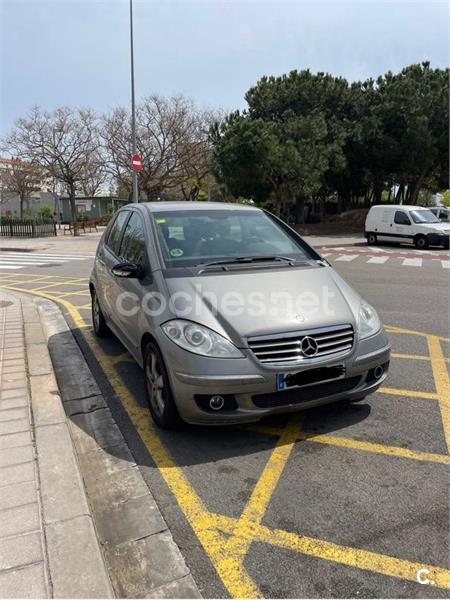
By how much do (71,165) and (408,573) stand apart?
3232cm

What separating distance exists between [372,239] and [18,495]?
2056 centimetres

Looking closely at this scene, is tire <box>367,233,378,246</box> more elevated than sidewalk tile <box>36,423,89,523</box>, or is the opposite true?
tire <box>367,233,378,246</box>

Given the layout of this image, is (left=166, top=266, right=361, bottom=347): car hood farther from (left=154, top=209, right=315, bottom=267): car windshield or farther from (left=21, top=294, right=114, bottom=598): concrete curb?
(left=21, top=294, right=114, bottom=598): concrete curb

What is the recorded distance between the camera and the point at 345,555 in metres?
2.31

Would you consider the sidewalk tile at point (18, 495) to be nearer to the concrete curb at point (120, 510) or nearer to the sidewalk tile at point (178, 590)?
the concrete curb at point (120, 510)

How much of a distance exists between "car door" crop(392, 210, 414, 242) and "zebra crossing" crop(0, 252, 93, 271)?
1255cm

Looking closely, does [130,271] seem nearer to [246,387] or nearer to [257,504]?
[246,387]

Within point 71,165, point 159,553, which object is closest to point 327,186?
point 71,165

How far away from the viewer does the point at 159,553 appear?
92.2 inches

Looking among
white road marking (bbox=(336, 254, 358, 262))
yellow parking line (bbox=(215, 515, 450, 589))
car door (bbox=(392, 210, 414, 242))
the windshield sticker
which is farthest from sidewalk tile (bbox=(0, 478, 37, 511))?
car door (bbox=(392, 210, 414, 242))

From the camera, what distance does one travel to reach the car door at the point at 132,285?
3.93 m

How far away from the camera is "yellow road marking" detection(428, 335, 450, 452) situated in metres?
3.66

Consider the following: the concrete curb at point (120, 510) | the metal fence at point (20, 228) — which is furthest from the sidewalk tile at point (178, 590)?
the metal fence at point (20, 228)

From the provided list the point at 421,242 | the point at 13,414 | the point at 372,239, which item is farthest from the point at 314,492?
the point at 372,239
